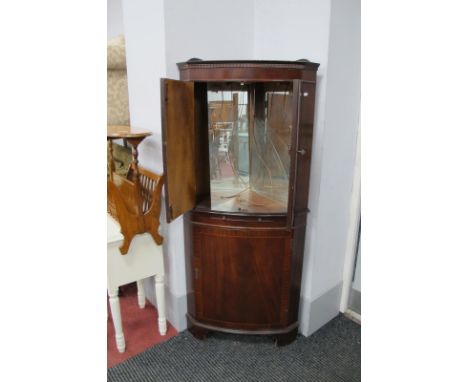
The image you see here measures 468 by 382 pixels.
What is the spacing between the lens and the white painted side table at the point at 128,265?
1.67 m

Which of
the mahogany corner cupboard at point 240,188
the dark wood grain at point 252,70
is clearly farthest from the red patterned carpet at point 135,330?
the dark wood grain at point 252,70

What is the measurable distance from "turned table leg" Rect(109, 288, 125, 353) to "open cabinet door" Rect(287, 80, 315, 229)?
0.98m

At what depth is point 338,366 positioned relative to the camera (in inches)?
68.4

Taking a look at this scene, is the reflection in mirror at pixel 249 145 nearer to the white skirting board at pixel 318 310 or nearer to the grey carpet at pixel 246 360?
the white skirting board at pixel 318 310

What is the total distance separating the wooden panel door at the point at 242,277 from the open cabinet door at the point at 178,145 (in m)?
0.22

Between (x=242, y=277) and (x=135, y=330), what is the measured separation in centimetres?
84

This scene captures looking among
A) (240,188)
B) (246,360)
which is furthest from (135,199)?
(246,360)

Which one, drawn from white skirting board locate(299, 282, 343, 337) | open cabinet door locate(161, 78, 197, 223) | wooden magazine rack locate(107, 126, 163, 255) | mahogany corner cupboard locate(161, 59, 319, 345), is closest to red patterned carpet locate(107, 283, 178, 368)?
mahogany corner cupboard locate(161, 59, 319, 345)

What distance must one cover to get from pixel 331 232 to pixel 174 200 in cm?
96

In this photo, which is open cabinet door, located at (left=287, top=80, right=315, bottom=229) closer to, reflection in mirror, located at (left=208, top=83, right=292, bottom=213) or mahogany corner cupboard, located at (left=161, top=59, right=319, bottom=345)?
mahogany corner cupboard, located at (left=161, top=59, right=319, bottom=345)

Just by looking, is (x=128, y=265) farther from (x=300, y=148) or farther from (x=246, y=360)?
(x=300, y=148)

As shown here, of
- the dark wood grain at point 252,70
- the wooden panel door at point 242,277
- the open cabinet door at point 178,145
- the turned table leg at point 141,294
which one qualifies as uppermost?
the dark wood grain at point 252,70

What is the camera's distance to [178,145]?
149 centimetres

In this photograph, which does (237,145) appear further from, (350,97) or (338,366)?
(338,366)
